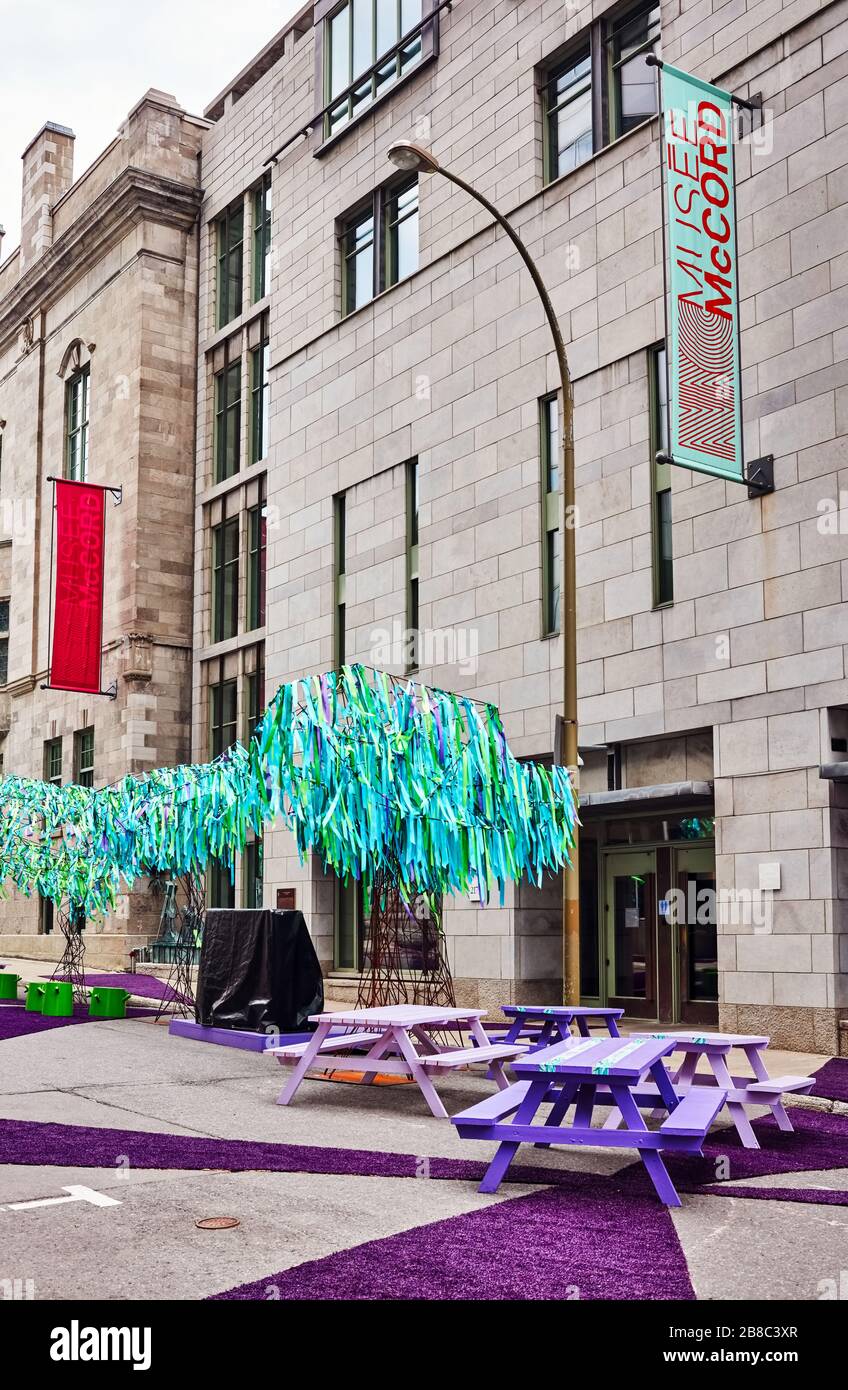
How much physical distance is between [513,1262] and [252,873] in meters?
26.1

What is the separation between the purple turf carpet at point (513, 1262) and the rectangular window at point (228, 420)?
29672mm

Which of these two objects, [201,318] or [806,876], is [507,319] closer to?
[806,876]

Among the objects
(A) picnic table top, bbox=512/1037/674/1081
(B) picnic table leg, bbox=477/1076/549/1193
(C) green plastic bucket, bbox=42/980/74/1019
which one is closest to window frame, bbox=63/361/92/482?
(C) green plastic bucket, bbox=42/980/74/1019

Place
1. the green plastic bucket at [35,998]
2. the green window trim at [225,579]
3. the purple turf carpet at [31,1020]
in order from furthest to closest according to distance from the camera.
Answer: the green window trim at [225,579] → the green plastic bucket at [35,998] → the purple turf carpet at [31,1020]

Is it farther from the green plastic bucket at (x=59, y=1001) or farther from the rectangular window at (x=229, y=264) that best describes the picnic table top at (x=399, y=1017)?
the rectangular window at (x=229, y=264)

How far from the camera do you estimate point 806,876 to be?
663 inches

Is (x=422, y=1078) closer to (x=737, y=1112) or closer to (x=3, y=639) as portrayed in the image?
(x=737, y=1112)

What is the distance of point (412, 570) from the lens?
24938 millimetres

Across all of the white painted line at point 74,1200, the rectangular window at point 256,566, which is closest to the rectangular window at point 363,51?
the rectangular window at point 256,566

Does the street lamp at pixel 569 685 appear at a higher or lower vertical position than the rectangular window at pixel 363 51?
lower

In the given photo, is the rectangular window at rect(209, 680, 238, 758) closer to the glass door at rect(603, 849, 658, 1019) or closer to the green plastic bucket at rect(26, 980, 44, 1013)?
the green plastic bucket at rect(26, 980, 44, 1013)

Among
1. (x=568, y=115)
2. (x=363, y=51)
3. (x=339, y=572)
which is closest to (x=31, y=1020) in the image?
(x=339, y=572)

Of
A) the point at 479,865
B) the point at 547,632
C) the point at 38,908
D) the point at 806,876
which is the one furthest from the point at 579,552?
A: the point at 38,908

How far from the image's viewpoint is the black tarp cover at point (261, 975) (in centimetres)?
1681
